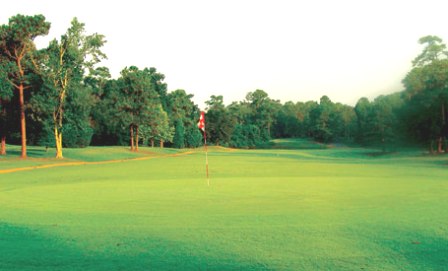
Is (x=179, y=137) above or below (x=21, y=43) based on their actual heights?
below

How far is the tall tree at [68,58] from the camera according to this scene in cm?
4516

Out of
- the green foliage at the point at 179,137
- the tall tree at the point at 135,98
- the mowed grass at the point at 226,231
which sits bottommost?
the mowed grass at the point at 226,231

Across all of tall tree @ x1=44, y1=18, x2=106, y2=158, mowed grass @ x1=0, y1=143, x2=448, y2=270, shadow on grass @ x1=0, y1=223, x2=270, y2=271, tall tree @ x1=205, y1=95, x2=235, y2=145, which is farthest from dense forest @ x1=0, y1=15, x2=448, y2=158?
shadow on grass @ x1=0, y1=223, x2=270, y2=271

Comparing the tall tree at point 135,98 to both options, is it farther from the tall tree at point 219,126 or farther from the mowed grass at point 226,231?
the mowed grass at point 226,231

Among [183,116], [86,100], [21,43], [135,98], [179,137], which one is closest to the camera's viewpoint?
[21,43]

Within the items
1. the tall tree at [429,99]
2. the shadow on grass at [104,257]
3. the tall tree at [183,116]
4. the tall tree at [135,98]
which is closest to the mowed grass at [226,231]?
the shadow on grass at [104,257]

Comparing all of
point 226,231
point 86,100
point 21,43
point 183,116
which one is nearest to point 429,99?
point 86,100

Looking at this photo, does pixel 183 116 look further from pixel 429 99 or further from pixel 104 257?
pixel 104 257

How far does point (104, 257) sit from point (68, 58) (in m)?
42.7

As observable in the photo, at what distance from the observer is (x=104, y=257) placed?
6.76 metres

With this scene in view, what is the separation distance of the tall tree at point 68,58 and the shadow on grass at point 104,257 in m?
39.3

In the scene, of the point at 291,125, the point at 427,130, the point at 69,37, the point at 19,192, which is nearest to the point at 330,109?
the point at 291,125

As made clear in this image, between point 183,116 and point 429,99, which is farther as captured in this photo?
point 183,116

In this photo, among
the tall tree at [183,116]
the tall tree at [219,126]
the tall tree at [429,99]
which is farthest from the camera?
the tall tree at [219,126]
